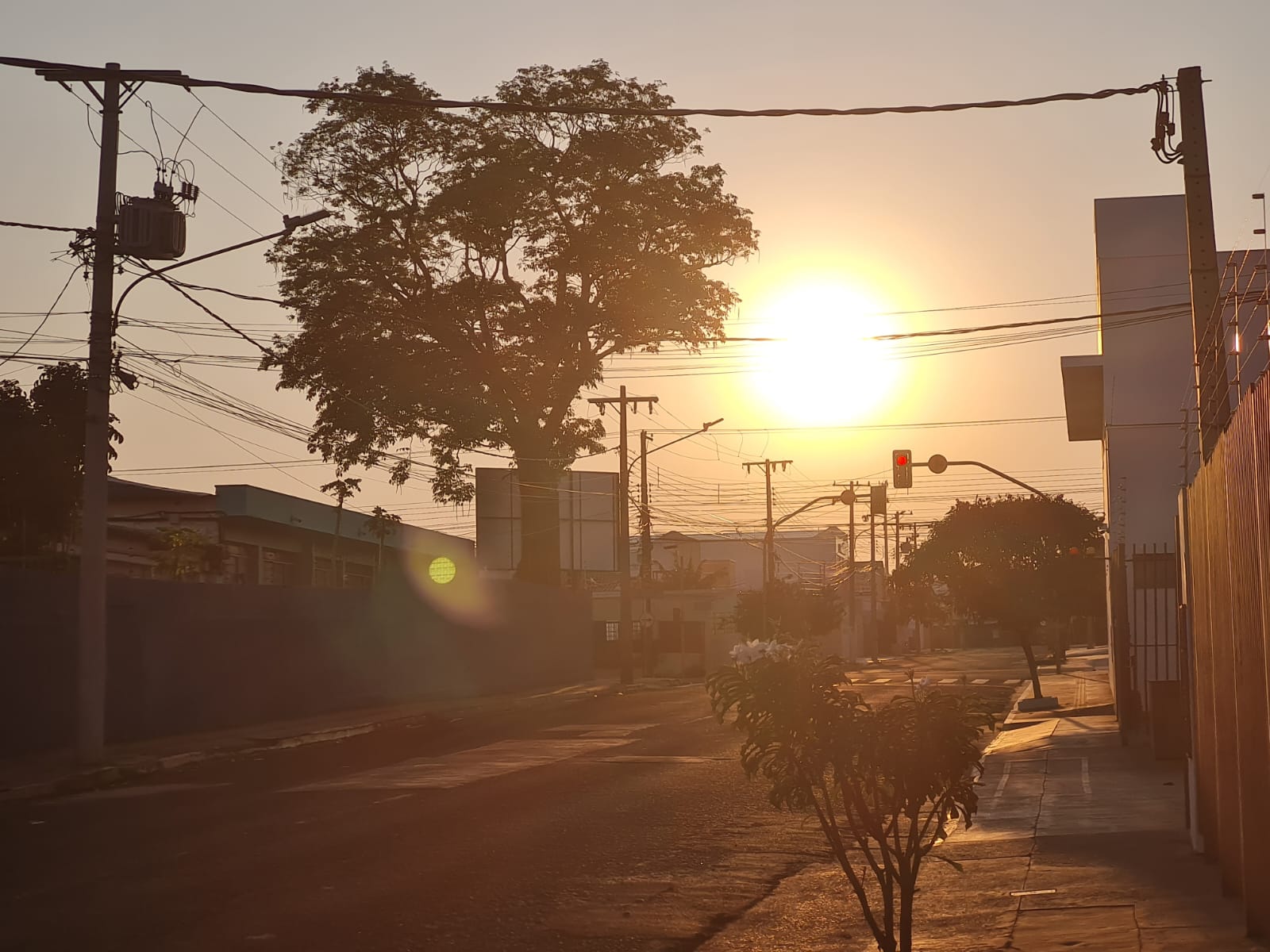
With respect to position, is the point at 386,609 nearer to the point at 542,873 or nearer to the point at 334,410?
the point at 334,410

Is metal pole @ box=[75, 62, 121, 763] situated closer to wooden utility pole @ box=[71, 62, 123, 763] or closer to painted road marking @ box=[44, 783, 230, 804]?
wooden utility pole @ box=[71, 62, 123, 763]

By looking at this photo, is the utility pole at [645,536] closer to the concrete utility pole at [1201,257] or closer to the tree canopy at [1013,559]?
the tree canopy at [1013,559]

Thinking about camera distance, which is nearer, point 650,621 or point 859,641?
point 650,621

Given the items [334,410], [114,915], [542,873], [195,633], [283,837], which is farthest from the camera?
[334,410]

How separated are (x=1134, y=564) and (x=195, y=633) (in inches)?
665

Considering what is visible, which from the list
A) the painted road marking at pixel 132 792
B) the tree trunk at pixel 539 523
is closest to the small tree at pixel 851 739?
the painted road marking at pixel 132 792

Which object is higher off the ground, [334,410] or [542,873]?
[334,410]

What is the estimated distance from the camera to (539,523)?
5012cm

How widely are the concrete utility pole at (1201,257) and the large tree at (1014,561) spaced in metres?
20.5

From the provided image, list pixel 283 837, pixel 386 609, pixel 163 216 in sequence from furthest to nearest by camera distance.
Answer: pixel 386 609
pixel 163 216
pixel 283 837

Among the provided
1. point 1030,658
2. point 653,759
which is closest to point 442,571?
point 1030,658

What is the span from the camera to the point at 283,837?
1340 centimetres

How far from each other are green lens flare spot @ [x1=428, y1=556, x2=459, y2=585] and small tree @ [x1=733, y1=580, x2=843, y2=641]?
17079 millimetres

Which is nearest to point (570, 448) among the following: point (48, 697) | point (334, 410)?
point (334, 410)
